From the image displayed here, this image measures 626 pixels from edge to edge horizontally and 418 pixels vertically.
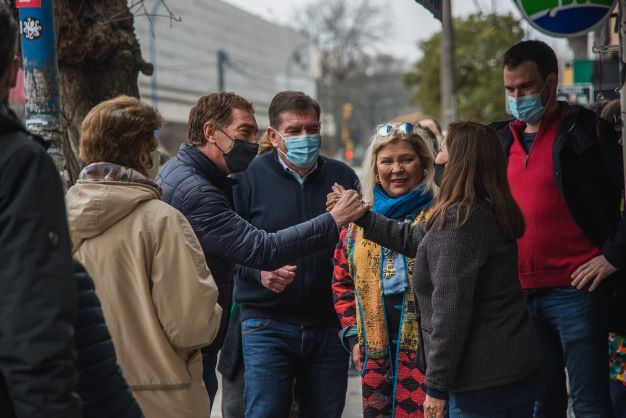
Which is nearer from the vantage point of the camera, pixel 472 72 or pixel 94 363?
Result: pixel 94 363

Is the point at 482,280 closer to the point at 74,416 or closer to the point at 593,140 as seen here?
the point at 593,140

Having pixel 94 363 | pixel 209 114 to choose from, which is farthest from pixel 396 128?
pixel 94 363

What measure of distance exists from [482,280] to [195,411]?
1197 mm

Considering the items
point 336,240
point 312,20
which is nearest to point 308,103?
point 336,240

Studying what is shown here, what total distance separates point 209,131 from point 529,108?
5.05 feet

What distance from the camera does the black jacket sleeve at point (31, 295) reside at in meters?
2.36

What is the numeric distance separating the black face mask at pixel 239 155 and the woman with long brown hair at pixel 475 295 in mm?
1151

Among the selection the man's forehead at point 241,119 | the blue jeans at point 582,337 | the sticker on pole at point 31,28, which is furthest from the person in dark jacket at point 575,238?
the sticker on pole at point 31,28

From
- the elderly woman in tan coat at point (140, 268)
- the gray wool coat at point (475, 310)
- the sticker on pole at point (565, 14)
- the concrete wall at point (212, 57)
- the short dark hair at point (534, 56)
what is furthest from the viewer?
the concrete wall at point (212, 57)

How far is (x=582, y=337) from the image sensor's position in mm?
4699

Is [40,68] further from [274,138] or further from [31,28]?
[274,138]

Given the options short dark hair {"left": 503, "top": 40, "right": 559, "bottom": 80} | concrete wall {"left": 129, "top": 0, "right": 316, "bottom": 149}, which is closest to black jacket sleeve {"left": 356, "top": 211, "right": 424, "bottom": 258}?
short dark hair {"left": 503, "top": 40, "right": 559, "bottom": 80}

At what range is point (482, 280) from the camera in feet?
12.8

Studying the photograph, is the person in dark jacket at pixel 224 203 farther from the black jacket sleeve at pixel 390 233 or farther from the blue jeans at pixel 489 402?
the blue jeans at pixel 489 402
